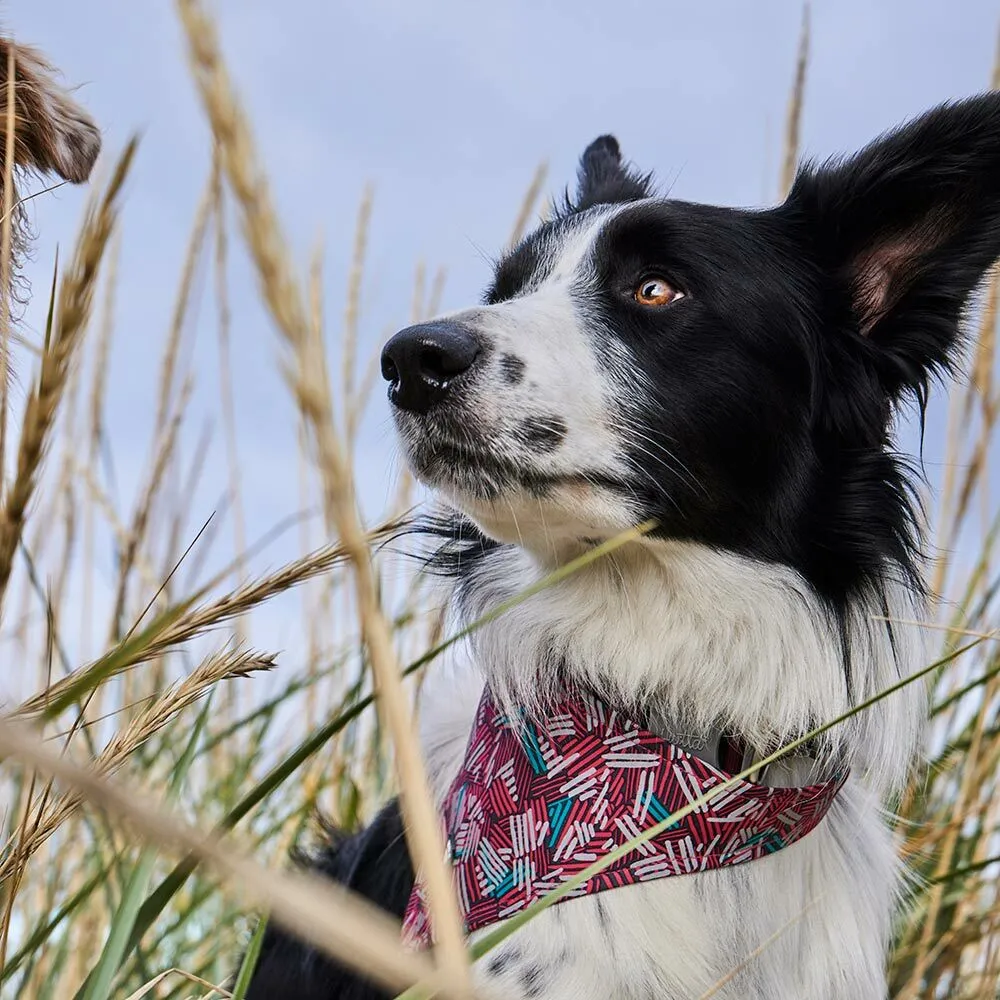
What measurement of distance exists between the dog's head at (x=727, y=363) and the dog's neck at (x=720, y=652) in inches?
2.8

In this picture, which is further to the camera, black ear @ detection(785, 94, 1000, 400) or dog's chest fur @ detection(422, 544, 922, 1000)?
black ear @ detection(785, 94, 1000, 400)

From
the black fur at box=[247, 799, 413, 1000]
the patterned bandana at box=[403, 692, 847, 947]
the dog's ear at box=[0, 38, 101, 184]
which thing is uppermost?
the dog's ear at box=[0, 38, 101, 184]

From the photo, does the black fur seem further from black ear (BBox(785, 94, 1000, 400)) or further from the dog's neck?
black ear (BBox(785, 94, 1000, 400))

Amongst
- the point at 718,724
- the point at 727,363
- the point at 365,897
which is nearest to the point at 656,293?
the point at 727,363

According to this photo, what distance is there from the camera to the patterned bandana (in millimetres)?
1873

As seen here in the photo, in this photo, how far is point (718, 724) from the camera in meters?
2.08

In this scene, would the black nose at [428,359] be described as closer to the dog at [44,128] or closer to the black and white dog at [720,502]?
the black and white dog at [720,502]

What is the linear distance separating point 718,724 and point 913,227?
106cm

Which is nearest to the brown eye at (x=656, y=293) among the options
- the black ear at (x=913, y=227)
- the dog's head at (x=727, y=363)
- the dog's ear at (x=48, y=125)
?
the dog's head at (x=727, y=363)

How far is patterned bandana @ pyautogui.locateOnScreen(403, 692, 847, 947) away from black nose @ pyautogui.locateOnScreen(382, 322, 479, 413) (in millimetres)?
644

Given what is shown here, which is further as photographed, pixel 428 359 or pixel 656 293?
pixel 656 293

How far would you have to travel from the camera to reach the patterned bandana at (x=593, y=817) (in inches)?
73.7

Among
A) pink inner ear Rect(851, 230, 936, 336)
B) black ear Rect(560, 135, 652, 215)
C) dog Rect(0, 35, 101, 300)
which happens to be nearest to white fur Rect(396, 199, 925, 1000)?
black ear Rect(560, 135, 652, 215)

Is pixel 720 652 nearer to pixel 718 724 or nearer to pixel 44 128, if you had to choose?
pixel 718 724
